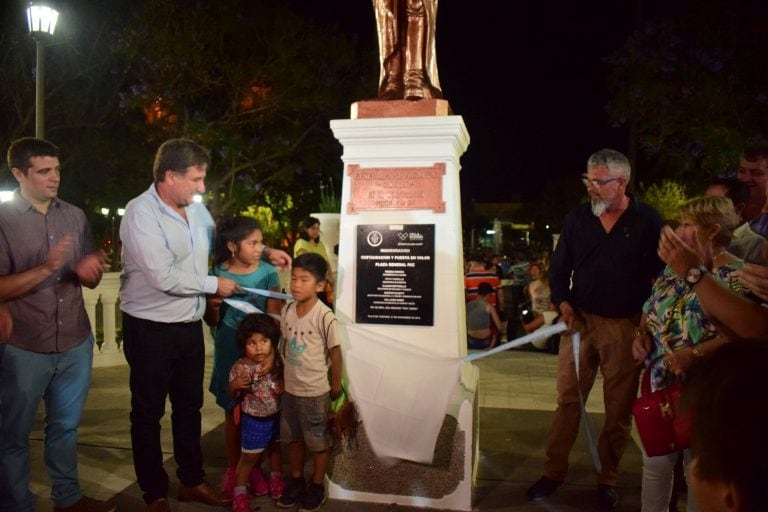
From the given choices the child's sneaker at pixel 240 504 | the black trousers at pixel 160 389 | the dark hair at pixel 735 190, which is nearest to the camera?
the black trousers at pixel 160 389

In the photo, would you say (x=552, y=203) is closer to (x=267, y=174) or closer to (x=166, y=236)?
(x=267, y=174)

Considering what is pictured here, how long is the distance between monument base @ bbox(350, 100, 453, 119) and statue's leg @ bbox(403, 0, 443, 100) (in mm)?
153

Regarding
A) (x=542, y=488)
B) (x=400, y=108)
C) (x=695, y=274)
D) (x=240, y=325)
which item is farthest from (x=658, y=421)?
(x=240, y=325)

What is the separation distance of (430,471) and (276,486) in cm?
103

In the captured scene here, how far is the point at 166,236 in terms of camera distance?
3.67 meters

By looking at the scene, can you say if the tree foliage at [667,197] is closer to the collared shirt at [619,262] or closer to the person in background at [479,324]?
the person in background at [479,324]

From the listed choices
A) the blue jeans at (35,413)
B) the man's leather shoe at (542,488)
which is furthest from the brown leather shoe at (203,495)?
the man's leather shoe at (542,488)

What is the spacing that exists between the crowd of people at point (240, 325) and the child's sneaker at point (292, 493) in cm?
1

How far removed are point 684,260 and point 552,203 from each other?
5107 cm

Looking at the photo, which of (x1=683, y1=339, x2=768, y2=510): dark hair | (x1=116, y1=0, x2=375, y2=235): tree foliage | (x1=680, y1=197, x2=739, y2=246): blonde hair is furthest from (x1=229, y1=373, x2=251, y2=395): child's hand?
(x1=116, y1=0, x2=375, y2=235): tree foliage

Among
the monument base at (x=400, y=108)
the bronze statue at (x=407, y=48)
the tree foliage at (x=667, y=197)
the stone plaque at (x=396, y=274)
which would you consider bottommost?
the stone plaque at (x=396, y=274)

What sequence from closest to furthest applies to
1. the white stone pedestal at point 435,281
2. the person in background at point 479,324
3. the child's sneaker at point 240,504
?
1. the child's sneaker at point 240,504
2. the white stone pedestal at point 435,281
3. the person in background at point 479,324

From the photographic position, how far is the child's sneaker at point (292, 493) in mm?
3939

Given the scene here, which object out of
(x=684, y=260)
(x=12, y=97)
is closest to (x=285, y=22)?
(x=12, y=97)
